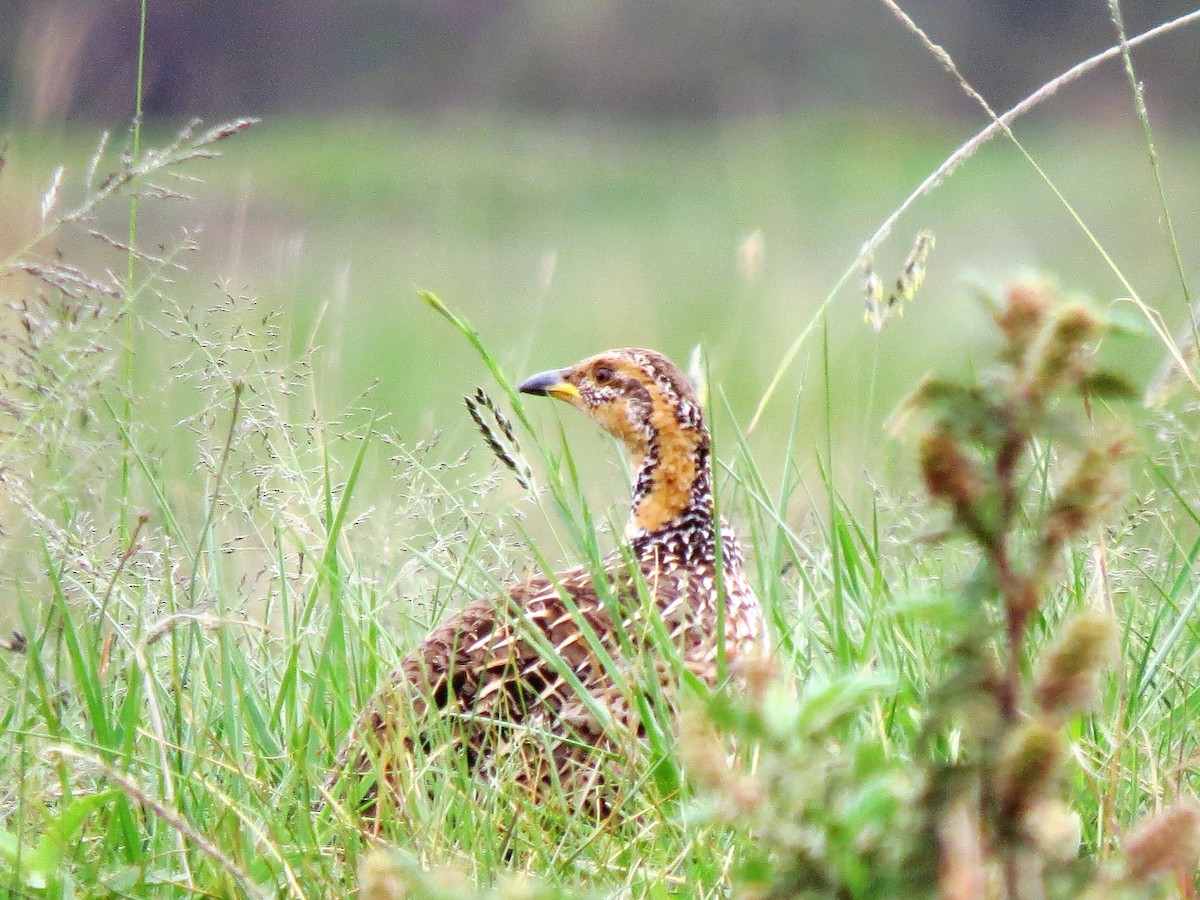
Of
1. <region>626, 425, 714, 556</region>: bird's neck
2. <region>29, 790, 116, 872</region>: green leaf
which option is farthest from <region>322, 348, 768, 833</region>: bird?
<region>29, 790, 116, 872</region>: green leaf

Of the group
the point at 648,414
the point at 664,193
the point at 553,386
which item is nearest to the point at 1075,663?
the point at 648,414

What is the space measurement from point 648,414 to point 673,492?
237 mm

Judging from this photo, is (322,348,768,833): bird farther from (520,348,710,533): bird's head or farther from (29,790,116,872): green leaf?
(29,790,116,872): green leaf

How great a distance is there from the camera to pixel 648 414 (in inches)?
166

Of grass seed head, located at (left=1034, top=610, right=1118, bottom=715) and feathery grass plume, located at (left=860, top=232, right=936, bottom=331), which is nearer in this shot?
→ grass seed head, located at (left=1034, top=610, right=1118, bottom=715)

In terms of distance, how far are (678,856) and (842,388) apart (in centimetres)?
894

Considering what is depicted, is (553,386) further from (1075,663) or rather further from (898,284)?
(1075,663)

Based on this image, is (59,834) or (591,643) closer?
(59,834)

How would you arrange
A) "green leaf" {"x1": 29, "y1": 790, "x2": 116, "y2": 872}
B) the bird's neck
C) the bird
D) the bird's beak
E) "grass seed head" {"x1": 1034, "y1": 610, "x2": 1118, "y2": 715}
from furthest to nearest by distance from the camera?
the bird's beak → the bird's neck → the bird → "green leaf" {"x1": 29, "y1": 790, "x2": 116, "y2": 872} → "grass seed head" {"x1": 1034, "y1": 610, "x2": 1118, "y2": 715}

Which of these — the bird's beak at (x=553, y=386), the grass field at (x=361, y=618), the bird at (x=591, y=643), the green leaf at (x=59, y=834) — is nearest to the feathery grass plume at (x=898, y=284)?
the grass field at (x=361, y=618)

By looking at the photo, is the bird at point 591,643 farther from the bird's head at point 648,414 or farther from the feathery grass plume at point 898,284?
the feathery grass plume at point 898,284

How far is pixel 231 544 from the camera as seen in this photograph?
3516 mm

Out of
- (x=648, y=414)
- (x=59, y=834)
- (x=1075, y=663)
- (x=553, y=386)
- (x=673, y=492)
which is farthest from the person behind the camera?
(x=553, y=386)

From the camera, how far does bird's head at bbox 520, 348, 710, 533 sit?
4117 mm
